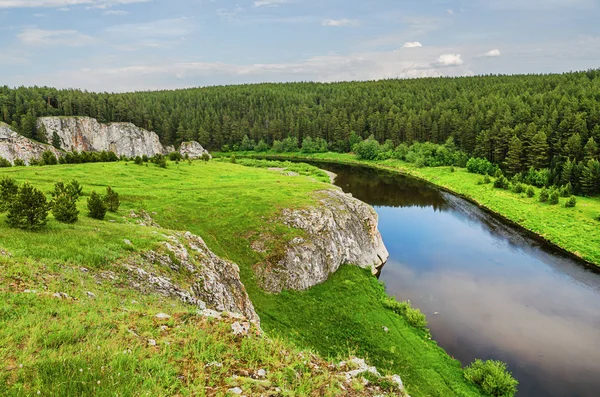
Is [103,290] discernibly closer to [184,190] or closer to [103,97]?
[184,190]

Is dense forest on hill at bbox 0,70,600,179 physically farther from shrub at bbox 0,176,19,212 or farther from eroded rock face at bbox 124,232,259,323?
shrub at bbox 0,176,19,212

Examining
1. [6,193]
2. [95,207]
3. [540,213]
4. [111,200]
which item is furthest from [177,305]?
[540,213]

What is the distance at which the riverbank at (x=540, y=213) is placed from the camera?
51906 millimetres

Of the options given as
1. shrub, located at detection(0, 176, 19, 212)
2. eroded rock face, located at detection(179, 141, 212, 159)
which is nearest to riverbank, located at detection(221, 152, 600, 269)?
shrub, located at detection(0, 176, 19, 212)

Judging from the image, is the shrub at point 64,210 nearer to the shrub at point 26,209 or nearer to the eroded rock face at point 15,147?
the shrub at point 26,209

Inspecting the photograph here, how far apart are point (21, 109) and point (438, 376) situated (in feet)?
472

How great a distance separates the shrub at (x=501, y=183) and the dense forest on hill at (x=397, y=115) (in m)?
13.1

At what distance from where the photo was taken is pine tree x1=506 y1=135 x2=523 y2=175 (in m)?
93.7

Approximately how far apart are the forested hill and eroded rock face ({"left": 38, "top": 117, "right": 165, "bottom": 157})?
5756 millimetres

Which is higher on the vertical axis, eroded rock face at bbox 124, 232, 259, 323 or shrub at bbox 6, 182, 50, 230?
shrub at bbox 6, 182, 50, 230

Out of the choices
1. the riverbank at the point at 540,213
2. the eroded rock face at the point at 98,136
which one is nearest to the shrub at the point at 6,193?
the riverbank at the point at 540,213

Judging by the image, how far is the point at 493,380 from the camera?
2416cm

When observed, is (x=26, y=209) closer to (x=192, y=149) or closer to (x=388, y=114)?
(x=192, y=149)

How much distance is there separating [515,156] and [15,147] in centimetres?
14185
